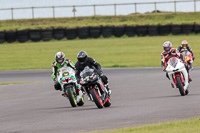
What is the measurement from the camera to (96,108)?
11.4 metres

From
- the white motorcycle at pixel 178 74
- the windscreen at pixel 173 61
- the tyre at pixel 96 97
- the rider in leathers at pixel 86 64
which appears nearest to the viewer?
the tyre at pixel 96 97

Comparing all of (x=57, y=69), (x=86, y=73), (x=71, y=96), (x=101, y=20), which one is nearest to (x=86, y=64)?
(x=86, y=73)

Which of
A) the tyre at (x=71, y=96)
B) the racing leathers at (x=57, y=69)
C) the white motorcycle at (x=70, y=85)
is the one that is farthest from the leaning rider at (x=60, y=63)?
the tyre at (x=71, y=96)

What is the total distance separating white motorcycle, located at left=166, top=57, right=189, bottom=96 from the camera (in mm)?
13133

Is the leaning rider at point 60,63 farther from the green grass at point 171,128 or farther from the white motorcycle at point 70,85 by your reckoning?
the green grass at point 171,128

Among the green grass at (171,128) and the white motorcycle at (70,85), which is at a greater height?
the white motorcycle at (70,85)

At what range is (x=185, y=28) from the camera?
40.8 metres

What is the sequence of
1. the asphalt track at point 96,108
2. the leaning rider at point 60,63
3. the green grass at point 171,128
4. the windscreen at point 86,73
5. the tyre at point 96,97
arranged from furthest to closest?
the leaning rider at point 60,63, the windscreen at point 86,73, the tyre at point 96,97, the asphalt track at point 96,108, the green grass at point 171,128

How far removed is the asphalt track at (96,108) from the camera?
8750 millimetres

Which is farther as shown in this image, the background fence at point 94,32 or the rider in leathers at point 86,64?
the background fence at point 94,32

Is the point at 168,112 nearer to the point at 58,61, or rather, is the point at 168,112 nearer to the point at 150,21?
the point at 58,61

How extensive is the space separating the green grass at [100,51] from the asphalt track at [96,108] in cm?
1050

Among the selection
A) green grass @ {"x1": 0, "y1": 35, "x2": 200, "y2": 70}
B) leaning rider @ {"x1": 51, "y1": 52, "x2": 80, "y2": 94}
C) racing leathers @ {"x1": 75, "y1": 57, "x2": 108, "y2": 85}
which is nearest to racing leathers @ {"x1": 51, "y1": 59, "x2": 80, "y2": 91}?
leaning rider @ {"x1": 51, "y1": 52, "x2": 80, "y2": 94}

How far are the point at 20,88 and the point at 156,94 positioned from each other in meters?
6.11
